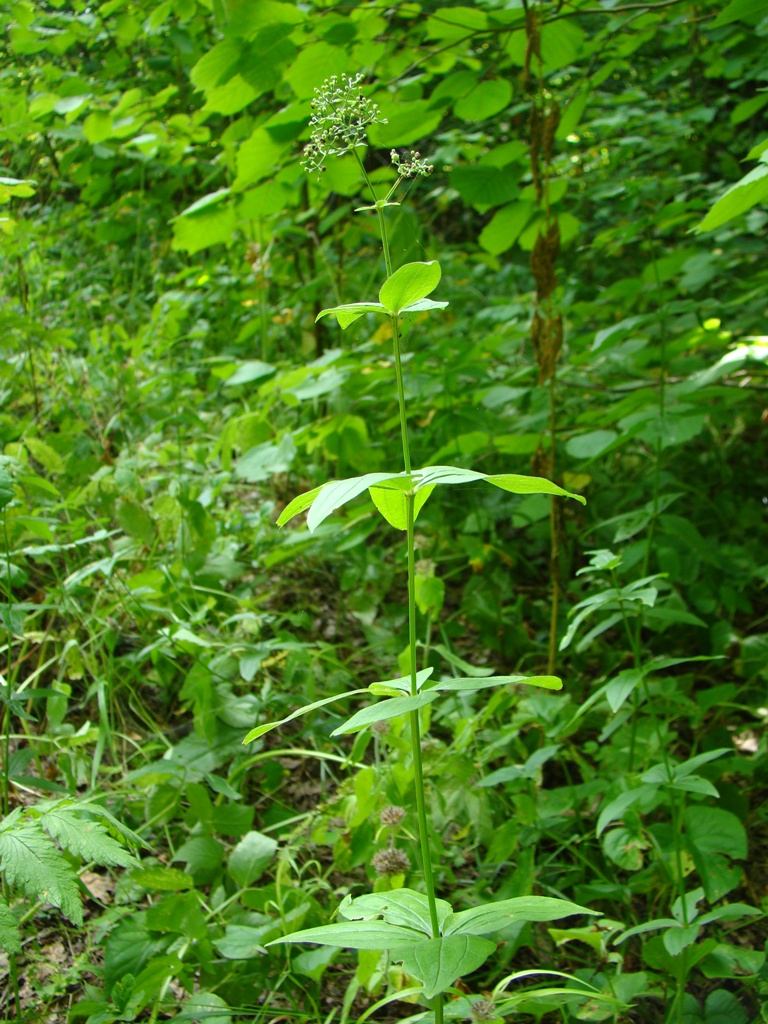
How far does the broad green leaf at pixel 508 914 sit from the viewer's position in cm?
76

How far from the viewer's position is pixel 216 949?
1231mm

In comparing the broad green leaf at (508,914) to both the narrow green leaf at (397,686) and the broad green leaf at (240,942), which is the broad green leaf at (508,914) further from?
the broad green leaf at (240,942)

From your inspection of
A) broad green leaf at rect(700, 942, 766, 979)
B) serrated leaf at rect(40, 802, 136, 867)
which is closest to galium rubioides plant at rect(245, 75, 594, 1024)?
serrated leaf at rect(40, 802, 136, 867)

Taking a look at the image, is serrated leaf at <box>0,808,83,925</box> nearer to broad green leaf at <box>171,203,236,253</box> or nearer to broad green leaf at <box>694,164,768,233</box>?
broad green leaf at <box>694,164,768,233</box>

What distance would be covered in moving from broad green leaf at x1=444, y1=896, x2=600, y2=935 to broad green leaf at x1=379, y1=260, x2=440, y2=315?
601mm

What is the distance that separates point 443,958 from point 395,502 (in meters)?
0.45

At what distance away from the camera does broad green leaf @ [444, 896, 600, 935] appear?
762 mm

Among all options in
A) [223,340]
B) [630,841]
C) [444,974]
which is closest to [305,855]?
[630,841]

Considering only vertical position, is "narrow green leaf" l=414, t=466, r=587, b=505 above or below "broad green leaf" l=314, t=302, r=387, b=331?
below

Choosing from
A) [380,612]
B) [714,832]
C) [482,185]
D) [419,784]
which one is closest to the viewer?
[419,784]

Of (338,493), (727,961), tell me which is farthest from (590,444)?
(338,493)

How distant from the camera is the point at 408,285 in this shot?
0.79m

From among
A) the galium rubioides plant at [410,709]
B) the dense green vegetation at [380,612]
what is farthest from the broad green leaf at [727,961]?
→ the galium rubioides plant at [410,709]

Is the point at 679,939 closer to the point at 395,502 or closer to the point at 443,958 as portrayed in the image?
the point at 443,958
